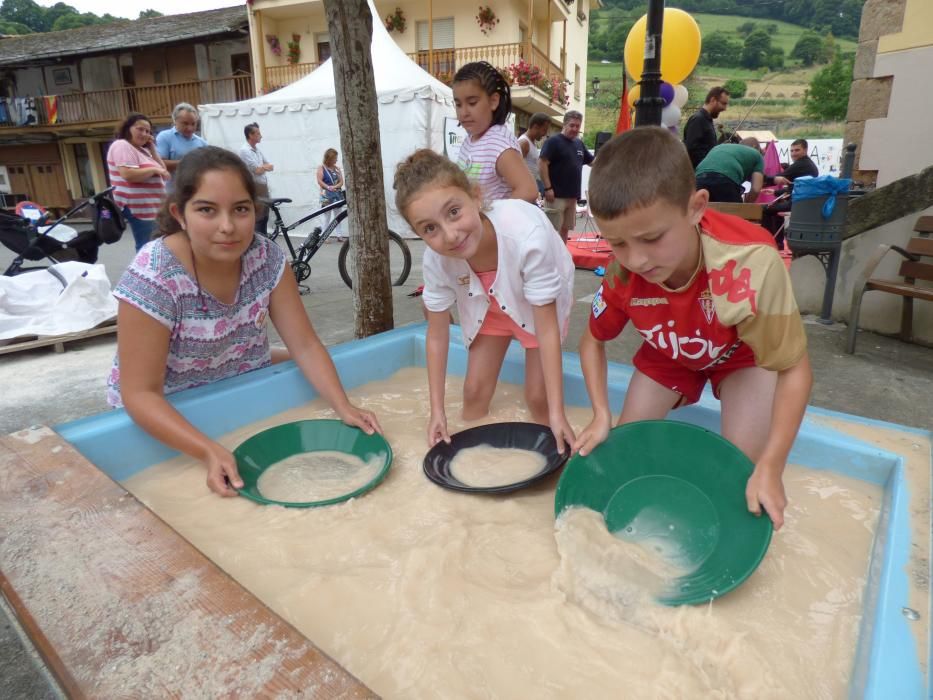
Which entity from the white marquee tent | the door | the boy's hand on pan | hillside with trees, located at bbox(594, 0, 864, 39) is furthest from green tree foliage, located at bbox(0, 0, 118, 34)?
the boy's hand on pan

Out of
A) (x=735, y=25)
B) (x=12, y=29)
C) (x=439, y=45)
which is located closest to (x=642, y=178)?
(x=439, y=45)

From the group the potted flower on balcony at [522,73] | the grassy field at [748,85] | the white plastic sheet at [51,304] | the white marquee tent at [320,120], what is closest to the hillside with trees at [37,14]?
the grassy field at [748,85]

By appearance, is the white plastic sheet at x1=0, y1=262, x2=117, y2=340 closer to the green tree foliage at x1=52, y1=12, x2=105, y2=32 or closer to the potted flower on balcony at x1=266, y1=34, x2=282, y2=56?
the potted flower on balcony at x1=266, y1=34, x2=282, y2=56

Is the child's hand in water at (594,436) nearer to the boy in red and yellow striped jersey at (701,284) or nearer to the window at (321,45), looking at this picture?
the boy in red and yellow striped jersey at (701,284)

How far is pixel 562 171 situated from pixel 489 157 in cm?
377

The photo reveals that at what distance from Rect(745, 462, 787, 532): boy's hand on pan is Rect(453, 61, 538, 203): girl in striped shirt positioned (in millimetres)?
1711

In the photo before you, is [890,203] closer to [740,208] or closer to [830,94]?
[740,208]

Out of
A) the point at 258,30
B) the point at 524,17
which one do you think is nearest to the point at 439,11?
the point at 524,17

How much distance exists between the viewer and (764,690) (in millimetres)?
998

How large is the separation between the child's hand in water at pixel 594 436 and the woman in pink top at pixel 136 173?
12.6 feet

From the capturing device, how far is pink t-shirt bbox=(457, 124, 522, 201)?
8.71 ft

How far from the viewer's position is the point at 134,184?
4.32 m

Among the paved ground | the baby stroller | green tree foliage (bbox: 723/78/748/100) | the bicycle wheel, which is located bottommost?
the paved ground

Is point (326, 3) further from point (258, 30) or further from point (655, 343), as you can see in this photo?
→ point (258, 30)
